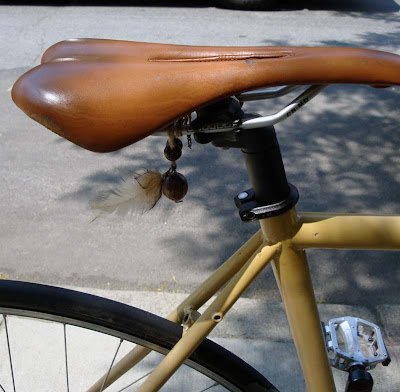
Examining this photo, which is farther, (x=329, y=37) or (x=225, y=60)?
(x=329, y=37)

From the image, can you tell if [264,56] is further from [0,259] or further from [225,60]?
[0,259]

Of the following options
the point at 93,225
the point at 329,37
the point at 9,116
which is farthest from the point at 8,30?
the point at 93,225

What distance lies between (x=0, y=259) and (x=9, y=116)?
6.69 ft

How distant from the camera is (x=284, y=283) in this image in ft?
3.95

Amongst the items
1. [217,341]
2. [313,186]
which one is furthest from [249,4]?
[217,341]

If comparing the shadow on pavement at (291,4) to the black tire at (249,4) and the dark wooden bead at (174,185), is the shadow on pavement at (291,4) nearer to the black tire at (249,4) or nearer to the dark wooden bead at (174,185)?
the black tire at (249,4)

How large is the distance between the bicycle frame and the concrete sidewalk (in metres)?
1.04

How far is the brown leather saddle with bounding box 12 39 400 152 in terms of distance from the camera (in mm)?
934

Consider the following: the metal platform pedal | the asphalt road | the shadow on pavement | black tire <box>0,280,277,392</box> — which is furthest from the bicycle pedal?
the shadow on pavement

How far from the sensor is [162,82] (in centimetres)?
96

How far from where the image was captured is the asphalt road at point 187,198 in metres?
2.85

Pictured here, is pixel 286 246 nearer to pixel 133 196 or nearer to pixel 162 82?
pixel 133 196

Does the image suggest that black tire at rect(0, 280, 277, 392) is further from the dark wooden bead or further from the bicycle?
the dark wooden bead

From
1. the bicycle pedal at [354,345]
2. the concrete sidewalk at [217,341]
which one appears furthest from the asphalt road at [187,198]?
the bicycle pedal at [354,345]
